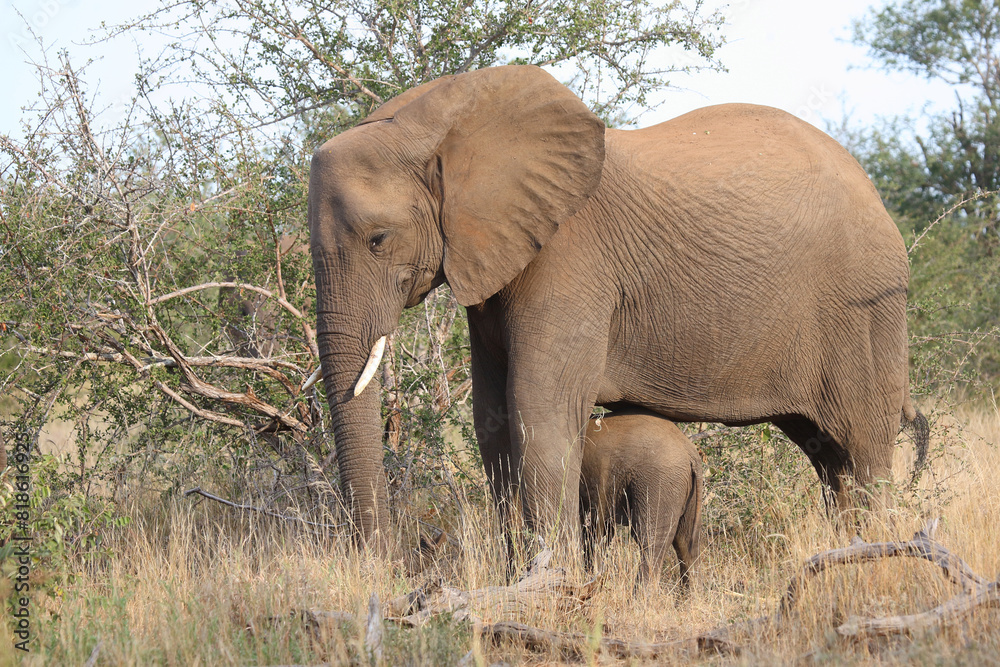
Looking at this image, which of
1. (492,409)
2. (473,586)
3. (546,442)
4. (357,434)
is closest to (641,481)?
(546,442)

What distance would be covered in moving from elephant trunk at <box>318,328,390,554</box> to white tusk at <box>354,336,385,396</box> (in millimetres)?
49

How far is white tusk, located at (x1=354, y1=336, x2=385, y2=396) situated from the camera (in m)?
4.80

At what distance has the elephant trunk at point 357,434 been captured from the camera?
4879 mm

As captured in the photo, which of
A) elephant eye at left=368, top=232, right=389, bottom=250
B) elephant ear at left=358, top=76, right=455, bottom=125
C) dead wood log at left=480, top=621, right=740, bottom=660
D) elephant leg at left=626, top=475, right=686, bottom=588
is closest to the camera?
dead wood log at left=480, top=621, right=740, bottom=660

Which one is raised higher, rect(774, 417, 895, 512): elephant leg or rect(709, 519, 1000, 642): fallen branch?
rect(774, 417, 895, 512): elephant leg

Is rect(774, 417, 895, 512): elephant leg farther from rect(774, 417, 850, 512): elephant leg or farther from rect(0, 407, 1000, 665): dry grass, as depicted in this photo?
rect(0, 407, 1000, 665): dry grass

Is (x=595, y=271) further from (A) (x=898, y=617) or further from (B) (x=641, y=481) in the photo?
(A) (x=898, y=617)

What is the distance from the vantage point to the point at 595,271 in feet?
16.8

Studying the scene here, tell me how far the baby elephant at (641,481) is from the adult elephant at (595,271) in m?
0.20

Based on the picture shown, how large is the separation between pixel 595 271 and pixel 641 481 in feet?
3.77

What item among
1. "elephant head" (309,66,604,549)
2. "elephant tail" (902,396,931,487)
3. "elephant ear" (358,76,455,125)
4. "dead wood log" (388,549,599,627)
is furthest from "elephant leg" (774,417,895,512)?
"elephant ear" (358,76,455,125)

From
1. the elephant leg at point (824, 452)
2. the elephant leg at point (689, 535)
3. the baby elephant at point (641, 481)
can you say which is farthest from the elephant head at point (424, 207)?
the elephant leg at point (824, 452)

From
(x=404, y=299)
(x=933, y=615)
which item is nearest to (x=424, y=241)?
(x=404, y=299)

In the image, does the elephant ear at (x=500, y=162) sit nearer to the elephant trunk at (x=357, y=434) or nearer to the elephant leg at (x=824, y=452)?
the elephant trunk at (x=357, y=434)
